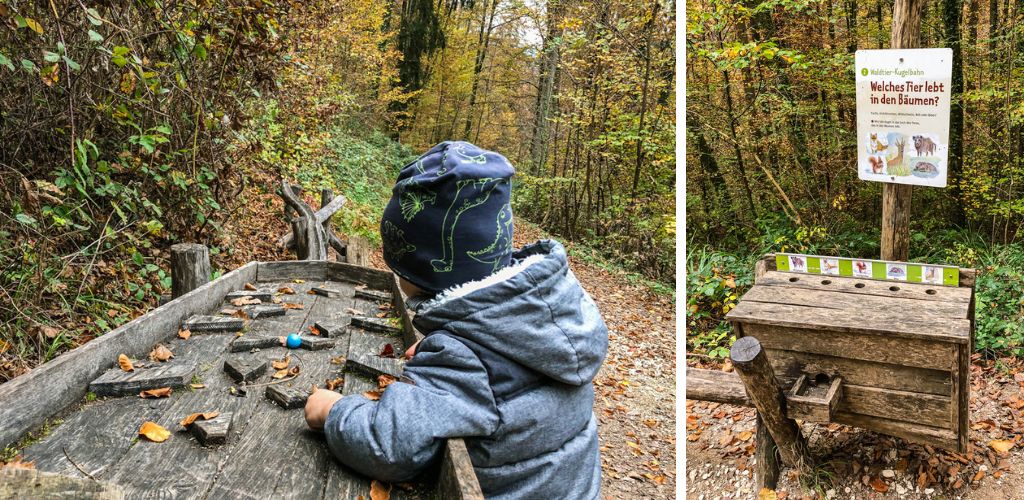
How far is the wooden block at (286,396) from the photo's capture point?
5.21 feet

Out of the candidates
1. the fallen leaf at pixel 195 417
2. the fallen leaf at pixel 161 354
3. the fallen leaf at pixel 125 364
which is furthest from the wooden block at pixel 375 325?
the fallen leaf at pixel 195 417

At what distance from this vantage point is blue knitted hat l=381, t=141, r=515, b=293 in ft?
4.37

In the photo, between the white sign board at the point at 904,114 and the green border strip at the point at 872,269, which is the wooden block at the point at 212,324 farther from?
the white sign board at the point at 904,114

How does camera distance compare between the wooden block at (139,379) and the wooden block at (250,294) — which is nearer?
the wooden block at (139,379)

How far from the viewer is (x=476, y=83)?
18.9m

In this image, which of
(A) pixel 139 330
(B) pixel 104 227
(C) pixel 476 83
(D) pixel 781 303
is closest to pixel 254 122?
(B) pixel 104 227

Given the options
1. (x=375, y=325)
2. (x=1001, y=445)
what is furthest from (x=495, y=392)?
(x=1001, y=445)

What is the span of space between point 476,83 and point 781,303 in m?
16.6

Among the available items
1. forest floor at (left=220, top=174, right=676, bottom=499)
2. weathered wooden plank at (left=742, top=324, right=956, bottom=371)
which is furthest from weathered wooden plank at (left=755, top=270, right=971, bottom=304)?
forest floor at (left=220, top=174, right=676, bottom=499)

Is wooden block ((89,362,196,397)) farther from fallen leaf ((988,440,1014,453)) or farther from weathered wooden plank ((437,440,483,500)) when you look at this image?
fallen leaf ((988,440,1014,453))

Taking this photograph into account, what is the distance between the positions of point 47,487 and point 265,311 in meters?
1.58

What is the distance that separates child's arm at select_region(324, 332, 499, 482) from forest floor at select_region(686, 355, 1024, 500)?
118 inches

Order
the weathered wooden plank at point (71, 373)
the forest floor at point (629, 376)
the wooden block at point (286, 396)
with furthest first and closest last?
the forest floor at point (629, 376)
the wooden block at point (286, 396)
the weathered wooden plank at point (71, 373)

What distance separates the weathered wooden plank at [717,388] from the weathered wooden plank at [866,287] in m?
0.58
